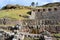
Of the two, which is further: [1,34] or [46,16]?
[46,16]

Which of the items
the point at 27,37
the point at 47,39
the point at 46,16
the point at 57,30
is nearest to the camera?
the point at 47,39

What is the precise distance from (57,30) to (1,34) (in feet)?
21.0

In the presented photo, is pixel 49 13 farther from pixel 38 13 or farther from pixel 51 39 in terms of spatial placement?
pixel 51 39

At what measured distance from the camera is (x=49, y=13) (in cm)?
4516

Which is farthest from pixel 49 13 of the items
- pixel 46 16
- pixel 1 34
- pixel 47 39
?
pixel 47 39

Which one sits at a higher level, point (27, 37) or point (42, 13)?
point (27, 37)

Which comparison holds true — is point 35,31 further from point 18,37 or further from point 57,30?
point 18,37

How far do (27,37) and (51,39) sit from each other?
9.51 feet

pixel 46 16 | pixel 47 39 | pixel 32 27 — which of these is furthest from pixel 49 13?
pixel 47 39

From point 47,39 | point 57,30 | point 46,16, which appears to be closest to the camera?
point 47,39

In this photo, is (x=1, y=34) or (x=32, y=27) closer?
(x=1, y=34)

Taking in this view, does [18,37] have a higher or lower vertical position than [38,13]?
higher

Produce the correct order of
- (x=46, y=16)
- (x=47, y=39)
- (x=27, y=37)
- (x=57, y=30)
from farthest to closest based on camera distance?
1. (x=46, y=16)
2. (x=57, y=30)
3. (x=27, y=37)
4. (x=47, y=39)

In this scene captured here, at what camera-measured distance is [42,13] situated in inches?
1810
